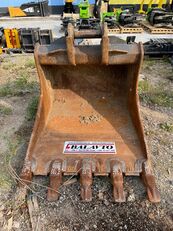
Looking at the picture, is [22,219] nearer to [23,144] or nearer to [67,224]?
[67,224]

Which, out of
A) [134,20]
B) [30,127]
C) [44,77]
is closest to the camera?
[44,77]

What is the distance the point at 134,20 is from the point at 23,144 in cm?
829

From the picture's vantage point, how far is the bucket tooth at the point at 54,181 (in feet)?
8.02

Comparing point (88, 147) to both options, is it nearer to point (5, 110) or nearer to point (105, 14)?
point (5, 110)

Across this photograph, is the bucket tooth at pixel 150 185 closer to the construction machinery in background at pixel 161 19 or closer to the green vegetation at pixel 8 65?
the green vegetation at pixel 8 65

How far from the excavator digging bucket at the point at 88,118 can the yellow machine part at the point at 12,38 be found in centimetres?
476

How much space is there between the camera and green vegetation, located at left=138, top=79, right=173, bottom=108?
4305 mm

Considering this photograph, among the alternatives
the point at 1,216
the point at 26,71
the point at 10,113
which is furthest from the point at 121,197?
the point at 26,71

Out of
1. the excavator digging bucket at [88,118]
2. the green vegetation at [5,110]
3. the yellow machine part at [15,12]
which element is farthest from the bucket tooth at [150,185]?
the yellow machine part at [15,12]

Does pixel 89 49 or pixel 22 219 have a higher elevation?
pixel 89 49

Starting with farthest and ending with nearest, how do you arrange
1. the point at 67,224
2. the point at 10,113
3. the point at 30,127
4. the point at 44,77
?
1. the point at 10,113
2. the point at 30,127
3. the point at 44,77
4. the point at 67,224

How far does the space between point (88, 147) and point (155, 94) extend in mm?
2346

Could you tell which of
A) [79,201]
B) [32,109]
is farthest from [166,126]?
[32,109]

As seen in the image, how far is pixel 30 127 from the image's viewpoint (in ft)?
12.0
